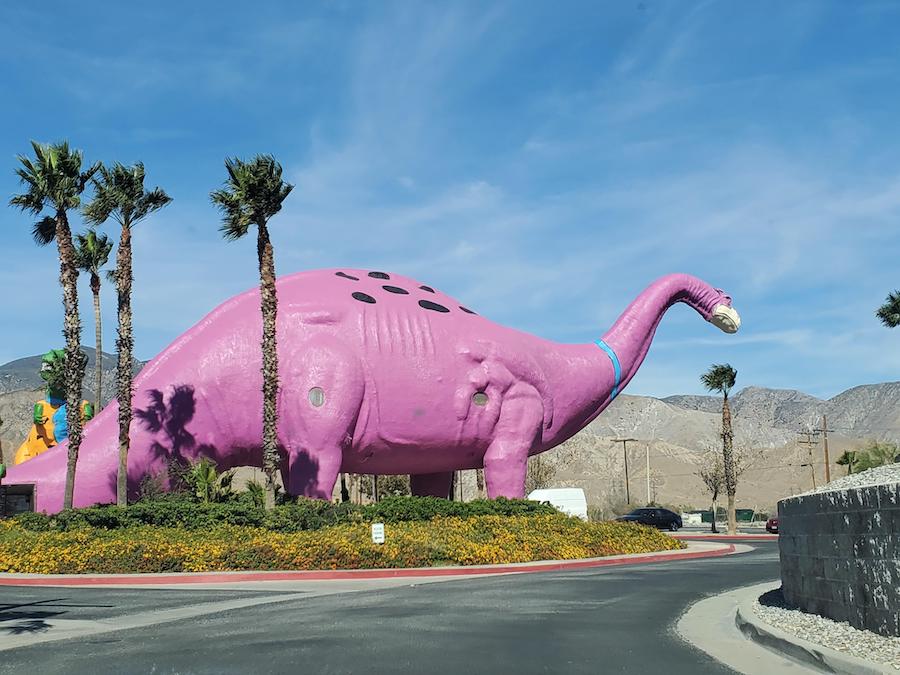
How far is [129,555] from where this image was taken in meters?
18.7

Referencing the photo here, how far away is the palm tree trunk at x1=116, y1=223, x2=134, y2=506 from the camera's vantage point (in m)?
21.6

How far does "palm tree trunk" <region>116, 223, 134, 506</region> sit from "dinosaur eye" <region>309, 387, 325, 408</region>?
397cm

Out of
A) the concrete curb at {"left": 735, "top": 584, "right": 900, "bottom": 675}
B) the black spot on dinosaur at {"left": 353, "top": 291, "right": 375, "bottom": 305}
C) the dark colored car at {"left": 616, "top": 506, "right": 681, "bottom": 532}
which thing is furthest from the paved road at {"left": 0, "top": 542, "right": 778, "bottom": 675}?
the dark colored car at {"left": 616, "top": 506, "right": 681, "bottom": 532}

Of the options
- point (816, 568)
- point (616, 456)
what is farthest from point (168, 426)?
point (616, 456)

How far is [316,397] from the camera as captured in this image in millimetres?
22547

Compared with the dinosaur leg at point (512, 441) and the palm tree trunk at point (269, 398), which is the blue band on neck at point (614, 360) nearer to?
the dinosaur leg at point (512, 441)

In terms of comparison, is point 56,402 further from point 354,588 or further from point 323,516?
point 354,588

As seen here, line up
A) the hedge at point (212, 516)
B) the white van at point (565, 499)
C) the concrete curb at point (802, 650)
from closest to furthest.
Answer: the concrete curb at point (802, 650) → the hedge at point (212, 516) → the white van at point (565, 499)

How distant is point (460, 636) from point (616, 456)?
125 m

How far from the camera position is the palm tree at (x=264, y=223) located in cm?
2184

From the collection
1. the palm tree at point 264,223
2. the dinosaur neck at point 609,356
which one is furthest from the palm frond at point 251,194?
the dinosaur neck at point 609,356

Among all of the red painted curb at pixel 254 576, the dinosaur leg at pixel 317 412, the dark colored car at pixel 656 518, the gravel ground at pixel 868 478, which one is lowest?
the dark colored car at pixel 656 518

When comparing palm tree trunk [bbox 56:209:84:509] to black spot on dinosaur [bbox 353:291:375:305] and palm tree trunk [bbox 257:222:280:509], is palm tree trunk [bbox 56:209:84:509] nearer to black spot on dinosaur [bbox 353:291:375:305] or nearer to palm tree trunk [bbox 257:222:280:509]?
palm tree trunk [bbox 257:222:280:509]

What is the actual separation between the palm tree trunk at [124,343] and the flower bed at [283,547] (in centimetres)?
218
